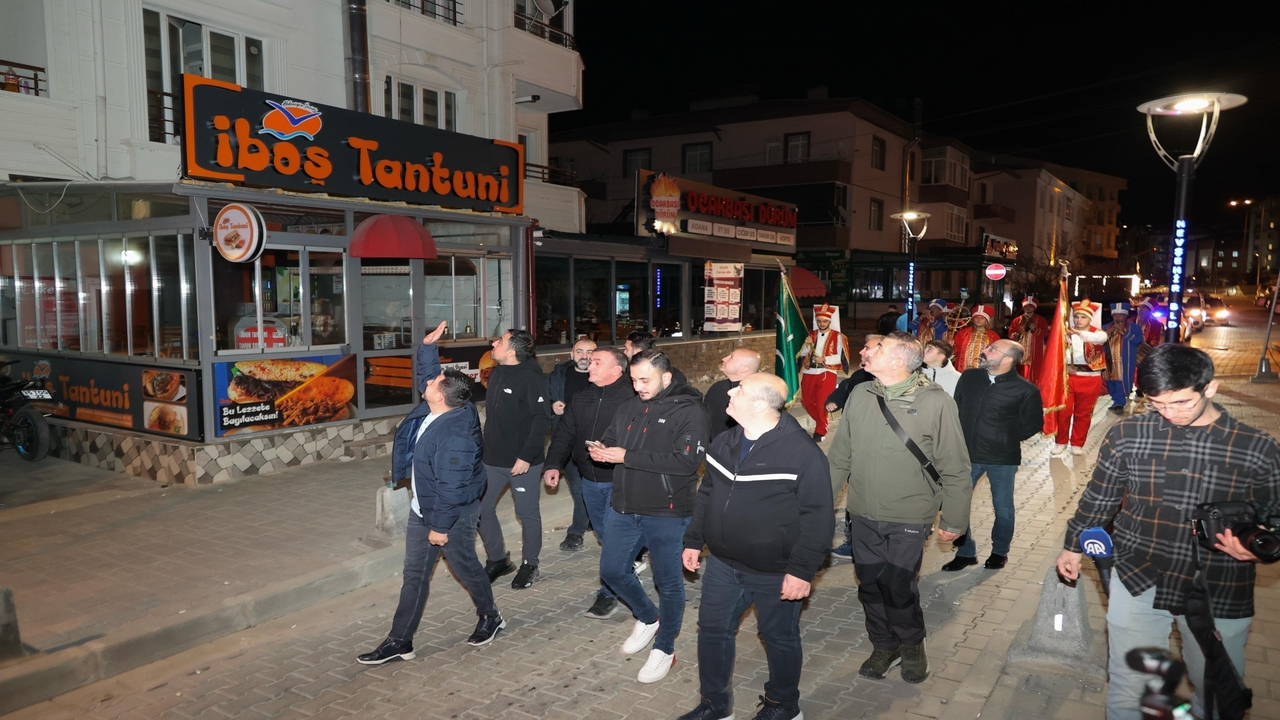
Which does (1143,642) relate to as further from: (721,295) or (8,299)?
(721,295)

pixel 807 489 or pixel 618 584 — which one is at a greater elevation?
pixel 807 489

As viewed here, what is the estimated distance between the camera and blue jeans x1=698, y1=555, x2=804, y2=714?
3.92 m

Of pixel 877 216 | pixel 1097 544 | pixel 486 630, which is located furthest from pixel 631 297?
pixel 877 216

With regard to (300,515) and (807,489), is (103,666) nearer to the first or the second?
(300,515)

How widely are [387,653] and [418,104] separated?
1276cm

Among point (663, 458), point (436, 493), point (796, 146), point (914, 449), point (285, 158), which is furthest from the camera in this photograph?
point (796, 146)

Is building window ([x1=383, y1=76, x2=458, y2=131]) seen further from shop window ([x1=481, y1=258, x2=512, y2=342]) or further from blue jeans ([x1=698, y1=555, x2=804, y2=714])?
blue jeans ([x1=698, y1=555, x2=804, y2=714])

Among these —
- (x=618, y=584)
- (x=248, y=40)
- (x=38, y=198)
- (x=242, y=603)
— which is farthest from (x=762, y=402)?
(x=248, y=40)

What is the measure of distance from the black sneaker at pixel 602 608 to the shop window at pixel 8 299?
10.6 m

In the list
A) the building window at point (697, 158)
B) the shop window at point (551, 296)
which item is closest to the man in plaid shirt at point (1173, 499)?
the shop window at point (551, 296)

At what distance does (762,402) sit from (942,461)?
1.39 m

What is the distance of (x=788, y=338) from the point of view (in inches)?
468

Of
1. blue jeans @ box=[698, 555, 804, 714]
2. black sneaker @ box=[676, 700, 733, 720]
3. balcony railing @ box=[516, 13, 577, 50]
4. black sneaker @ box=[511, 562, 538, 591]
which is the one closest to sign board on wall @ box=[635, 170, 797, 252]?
balcony railing @ box=[516, 13, 577, 50]

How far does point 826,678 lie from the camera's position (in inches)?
187
